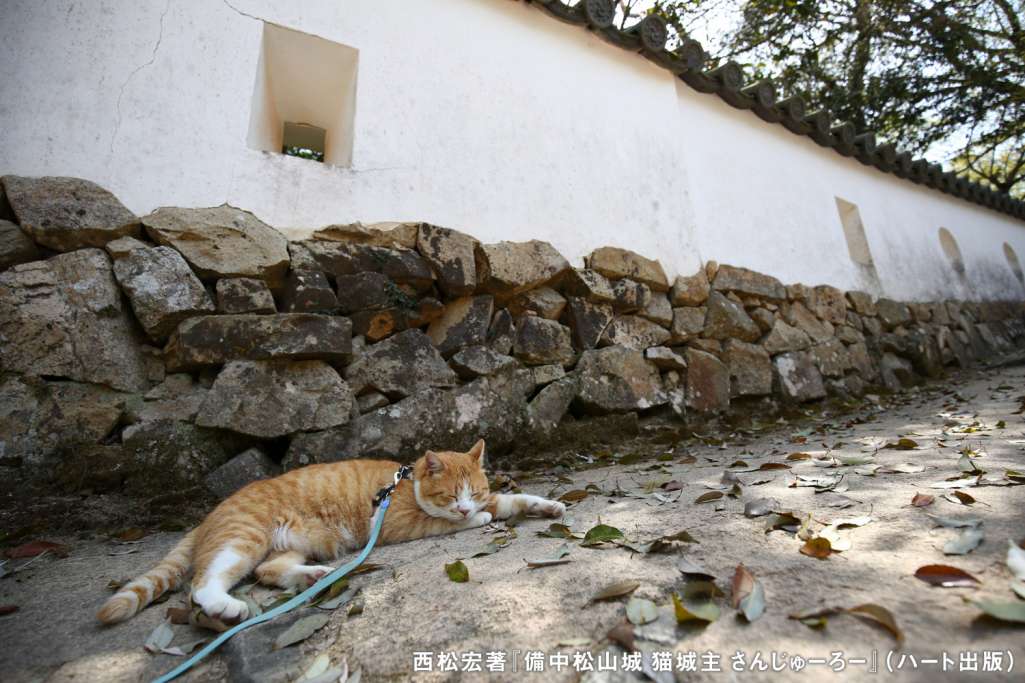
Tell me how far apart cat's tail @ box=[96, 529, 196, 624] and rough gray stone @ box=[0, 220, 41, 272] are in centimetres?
176

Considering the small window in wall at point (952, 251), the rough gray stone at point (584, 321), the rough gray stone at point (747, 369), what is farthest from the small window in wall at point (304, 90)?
the small window in wall at point (952, 251)

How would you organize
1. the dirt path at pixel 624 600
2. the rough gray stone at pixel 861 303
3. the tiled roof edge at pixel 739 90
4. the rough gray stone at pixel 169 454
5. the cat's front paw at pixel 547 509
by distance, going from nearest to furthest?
the dirt path at pixel 624 600
the cat's front paw at pixel 547 509
the rough gray stone at pixel 169 454
the tiled roof edge at pixel 739 90
the rough gray stone at pixel 861 303

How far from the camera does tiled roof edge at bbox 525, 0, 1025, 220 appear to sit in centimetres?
441

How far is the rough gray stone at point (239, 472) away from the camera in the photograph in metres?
2.39

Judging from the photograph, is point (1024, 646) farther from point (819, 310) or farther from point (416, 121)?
point (819, 310)

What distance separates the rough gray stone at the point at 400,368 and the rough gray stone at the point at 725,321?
2.75 metres

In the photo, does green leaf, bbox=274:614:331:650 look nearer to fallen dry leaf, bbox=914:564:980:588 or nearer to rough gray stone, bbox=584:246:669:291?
→ fallen dry leaf, bbox=914:564:980:588

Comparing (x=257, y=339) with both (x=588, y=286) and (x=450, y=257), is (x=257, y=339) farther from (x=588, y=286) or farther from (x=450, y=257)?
(x=588, y=286)

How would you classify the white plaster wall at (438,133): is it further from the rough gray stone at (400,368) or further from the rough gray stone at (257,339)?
the rough gray stone at (400,368)

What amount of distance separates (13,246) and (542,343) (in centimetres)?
307

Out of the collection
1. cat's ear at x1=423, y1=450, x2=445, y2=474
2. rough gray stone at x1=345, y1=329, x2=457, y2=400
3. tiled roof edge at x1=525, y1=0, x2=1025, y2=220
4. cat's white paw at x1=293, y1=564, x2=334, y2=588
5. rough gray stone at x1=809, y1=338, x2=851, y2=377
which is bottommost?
cat's white paw at x1=293, y1=564, x2=334, y2=588

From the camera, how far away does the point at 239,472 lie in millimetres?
2438

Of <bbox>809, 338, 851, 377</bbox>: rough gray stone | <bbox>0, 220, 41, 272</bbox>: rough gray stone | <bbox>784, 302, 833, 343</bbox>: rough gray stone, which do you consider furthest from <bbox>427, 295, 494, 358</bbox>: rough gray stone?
<bbox>809, 338, 851, 377</bbox>: rough gray stone

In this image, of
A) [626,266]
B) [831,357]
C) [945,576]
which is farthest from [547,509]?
[831,357]
